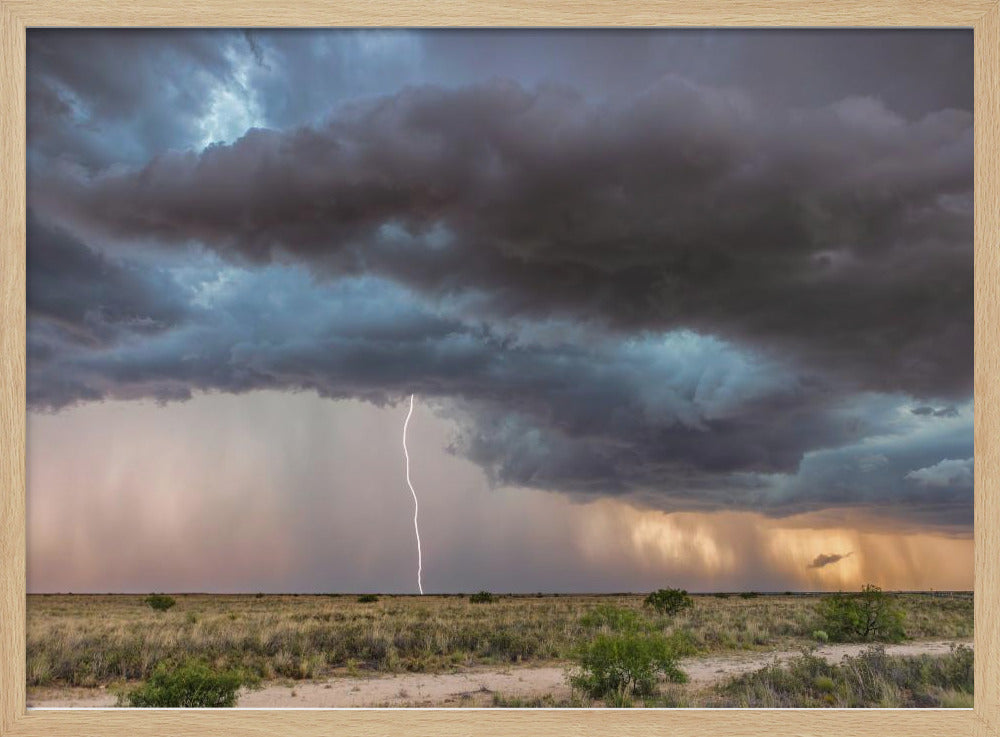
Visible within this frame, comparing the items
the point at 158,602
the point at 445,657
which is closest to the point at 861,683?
the point at 445,657

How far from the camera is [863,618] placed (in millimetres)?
5977

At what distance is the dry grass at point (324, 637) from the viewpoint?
182 inches

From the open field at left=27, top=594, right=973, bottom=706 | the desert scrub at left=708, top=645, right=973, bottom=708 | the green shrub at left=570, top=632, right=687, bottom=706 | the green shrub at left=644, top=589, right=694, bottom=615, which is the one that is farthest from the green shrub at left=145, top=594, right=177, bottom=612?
the desert scrub at left=708, top=645, right=973, bottom=708

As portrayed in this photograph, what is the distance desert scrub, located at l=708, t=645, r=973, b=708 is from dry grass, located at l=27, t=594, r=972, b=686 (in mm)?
423

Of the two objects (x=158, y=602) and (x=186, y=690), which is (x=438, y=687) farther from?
(x=158, y=602)

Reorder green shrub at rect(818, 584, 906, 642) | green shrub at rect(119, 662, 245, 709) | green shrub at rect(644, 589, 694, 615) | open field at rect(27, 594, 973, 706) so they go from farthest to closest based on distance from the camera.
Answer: green shrub at rect(644, 589, 694, 615) < green shrub at rect(818, 584, 906, 642) < open field at rect(27, 594, 973, 706) < green shrub at rect(119, 662, 245, 709)

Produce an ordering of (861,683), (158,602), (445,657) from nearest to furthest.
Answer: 1. (861,683)
2. (445,657)
3. (158,602)

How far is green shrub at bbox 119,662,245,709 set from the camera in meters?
3.97

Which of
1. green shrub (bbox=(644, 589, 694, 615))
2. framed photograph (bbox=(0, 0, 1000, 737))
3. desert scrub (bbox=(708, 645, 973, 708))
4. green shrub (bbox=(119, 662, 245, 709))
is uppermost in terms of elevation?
framed photograph (bbox=(0, 0, 1000, 737))

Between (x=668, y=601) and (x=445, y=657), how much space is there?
280 cm

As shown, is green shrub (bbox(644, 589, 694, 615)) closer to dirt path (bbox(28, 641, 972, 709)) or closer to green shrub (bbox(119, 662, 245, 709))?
dirt path (bbox(28, 641, 972, 709))

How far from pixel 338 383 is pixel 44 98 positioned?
2.26 m

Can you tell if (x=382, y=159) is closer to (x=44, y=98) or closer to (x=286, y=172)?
(x=286, y=172)

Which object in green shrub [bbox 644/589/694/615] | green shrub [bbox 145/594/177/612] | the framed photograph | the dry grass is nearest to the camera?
the framed photograph
